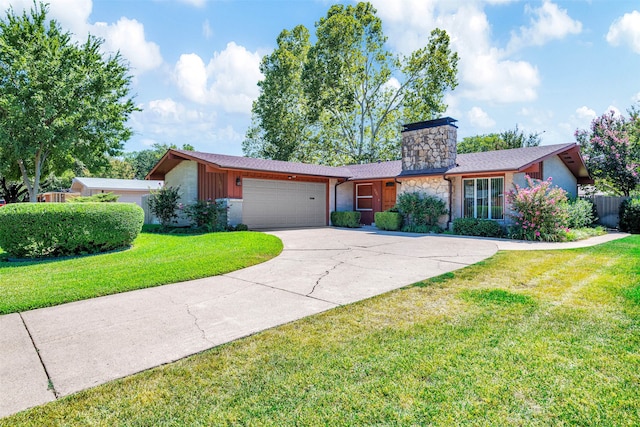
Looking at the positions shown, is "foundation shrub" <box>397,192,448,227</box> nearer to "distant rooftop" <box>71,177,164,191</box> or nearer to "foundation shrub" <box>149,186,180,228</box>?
"foundation shrub" <box>149,186,180,228</box>

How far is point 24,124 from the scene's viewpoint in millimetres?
15648

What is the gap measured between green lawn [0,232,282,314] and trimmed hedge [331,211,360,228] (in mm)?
8106

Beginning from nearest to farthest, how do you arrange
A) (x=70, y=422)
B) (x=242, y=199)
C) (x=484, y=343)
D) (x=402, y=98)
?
(x=70, y=422) → (x=484, y=343) → (x=242, y=199) → (x=402, y=98)

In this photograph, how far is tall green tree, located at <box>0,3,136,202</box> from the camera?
51.3ft

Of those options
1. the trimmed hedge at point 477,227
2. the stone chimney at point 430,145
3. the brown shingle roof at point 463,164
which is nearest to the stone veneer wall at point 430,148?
the stone chimney at point 430,145

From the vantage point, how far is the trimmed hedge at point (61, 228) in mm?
7777

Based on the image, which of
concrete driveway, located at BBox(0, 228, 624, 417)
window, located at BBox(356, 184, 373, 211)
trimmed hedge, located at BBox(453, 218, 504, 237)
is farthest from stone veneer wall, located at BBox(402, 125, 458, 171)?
concrete driveway, located at BBox(0, 228, 624, 417)

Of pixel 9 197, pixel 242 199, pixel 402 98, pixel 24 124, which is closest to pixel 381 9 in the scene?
pixel 402 98

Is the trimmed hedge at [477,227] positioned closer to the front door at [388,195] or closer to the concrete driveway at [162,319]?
the front door at [388,195]

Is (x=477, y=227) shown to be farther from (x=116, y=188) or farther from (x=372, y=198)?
(x=116, y=188)

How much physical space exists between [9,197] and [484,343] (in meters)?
36.4

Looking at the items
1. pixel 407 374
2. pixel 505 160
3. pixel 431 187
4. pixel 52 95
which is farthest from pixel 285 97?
pixel 407 374

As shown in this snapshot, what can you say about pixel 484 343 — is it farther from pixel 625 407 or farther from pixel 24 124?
pixel 24 124

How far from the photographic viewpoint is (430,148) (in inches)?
634
